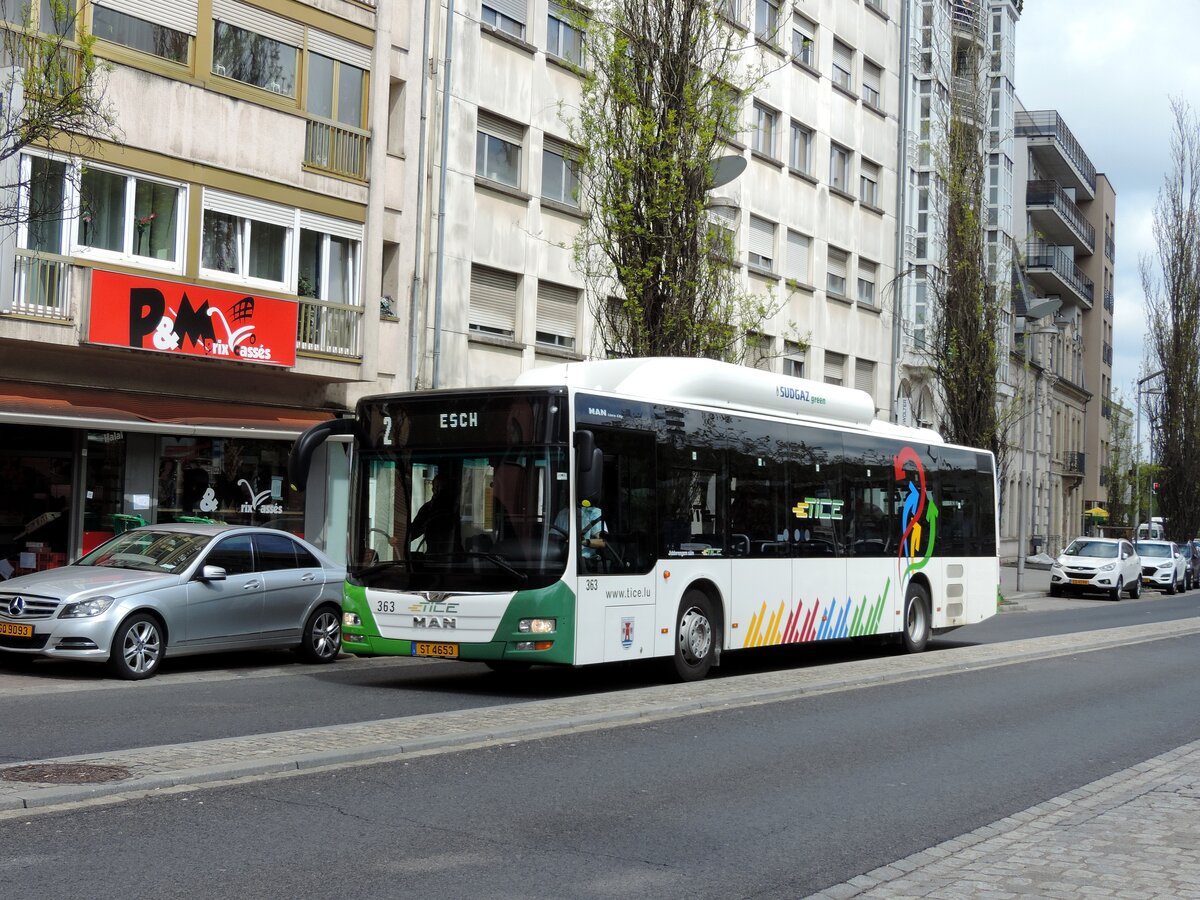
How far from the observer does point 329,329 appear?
2550cm

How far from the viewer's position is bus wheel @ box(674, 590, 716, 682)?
1527 centimetres

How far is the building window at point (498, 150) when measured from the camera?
30391 millimetres

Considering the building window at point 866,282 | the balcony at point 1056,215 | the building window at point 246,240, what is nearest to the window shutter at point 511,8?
the building window at point 246,240

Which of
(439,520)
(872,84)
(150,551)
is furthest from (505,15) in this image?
(872,84)

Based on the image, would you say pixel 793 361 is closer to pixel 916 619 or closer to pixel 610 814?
pixel 916 619

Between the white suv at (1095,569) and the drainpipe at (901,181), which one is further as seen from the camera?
the drainpipe at (901,181)

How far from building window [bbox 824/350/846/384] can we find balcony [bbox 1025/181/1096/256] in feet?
111

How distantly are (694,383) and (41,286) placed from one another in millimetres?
9944

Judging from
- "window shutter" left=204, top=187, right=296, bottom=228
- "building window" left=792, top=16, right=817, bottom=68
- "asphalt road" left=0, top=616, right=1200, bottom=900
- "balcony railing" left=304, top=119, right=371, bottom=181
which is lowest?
"asphalt road" left=0, top=616, right=1200, bottom=900

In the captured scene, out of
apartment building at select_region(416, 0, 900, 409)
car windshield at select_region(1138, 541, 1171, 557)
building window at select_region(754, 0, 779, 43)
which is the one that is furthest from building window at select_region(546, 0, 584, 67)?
car windshield at select_region(1138, 541, 1171, 557)

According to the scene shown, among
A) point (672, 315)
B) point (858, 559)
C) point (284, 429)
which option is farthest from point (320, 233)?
point (858, 559)

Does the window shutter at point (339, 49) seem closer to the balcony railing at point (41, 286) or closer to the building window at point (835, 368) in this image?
the balcony railing at point (41, 286)

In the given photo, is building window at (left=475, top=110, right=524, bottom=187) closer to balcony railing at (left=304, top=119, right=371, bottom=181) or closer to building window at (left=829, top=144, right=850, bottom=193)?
balcony railing at (left=304, top=119, right=371, bottom=181)

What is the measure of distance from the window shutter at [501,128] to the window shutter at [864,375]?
59.3ft
